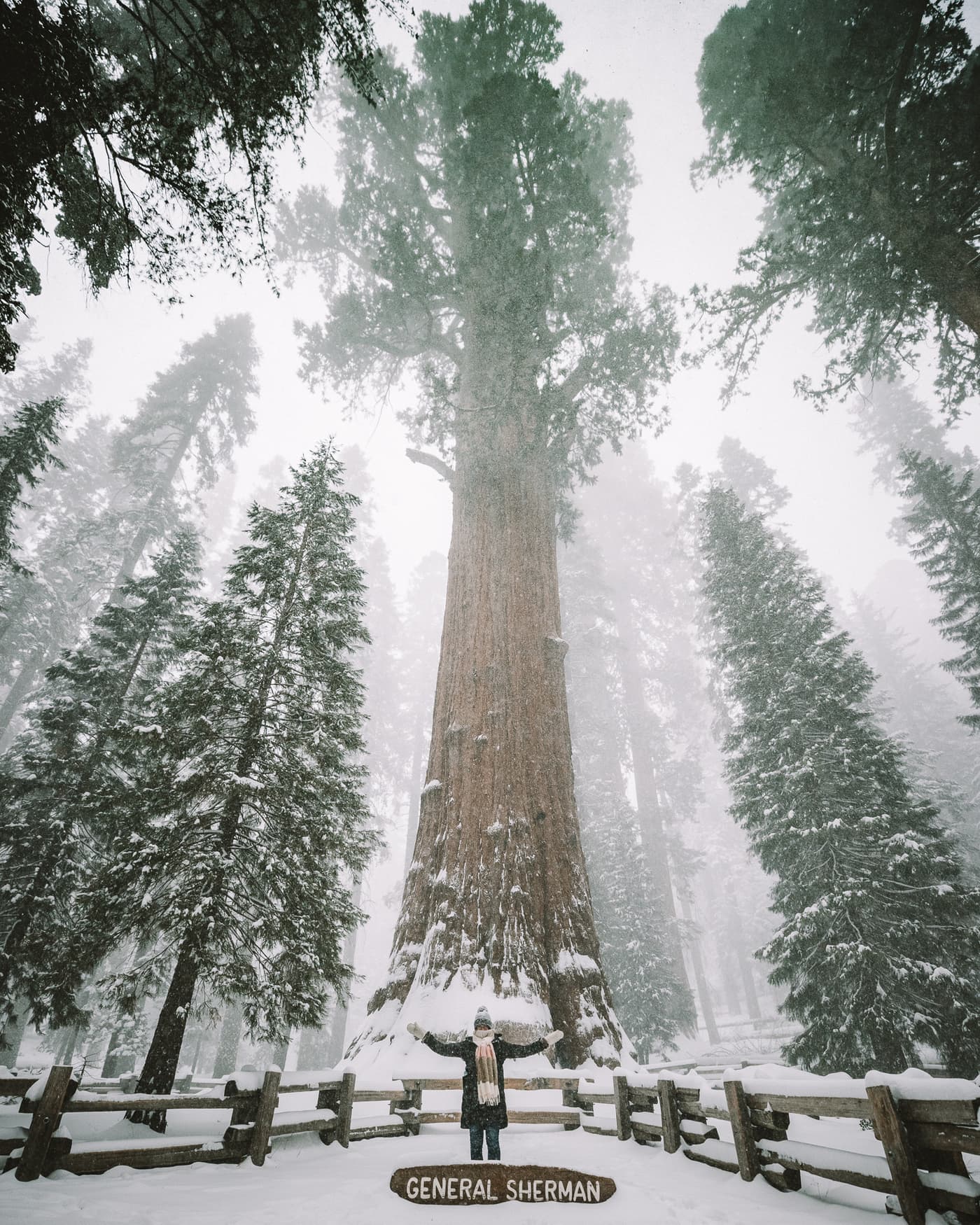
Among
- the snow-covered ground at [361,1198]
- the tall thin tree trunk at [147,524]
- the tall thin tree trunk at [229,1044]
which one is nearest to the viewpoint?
the snow-covered ground at [361,1198]

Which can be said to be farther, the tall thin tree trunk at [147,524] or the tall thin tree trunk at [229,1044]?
the tall thin tree trunk at [147,524]

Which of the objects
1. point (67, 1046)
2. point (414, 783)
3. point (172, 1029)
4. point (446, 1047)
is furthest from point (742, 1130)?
point (67, 1046)

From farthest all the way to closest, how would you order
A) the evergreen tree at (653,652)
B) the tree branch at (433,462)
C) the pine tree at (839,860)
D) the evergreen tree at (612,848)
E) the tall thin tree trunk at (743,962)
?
the tall thin tree trunk at (743,962) < the evergreen tree at (653,652) < the evergreen tree at (612,848) < the tree branch at (433,462) < the pine tree at (839,860)

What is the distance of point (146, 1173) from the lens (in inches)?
167

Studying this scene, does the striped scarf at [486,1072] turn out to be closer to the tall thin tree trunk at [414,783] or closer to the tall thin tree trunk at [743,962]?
the tall thin tree trunk at [414,783]

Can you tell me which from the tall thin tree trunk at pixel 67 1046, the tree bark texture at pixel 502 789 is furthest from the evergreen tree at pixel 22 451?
the tall thin tree trunk at pixel 67 1046

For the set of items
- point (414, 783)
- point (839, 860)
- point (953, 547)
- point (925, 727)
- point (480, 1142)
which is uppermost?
point (925, 727)

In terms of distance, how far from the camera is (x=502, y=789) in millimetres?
7434

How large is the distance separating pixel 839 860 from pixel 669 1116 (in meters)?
6.76

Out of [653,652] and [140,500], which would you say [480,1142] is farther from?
[653,652]

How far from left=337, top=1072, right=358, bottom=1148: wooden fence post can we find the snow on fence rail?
2.98m

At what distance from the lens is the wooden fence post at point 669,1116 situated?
16.8ft

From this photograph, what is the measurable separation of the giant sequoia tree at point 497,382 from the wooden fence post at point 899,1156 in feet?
11.7

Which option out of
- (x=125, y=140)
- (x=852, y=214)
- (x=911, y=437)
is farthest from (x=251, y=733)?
(x=911, y=437)
